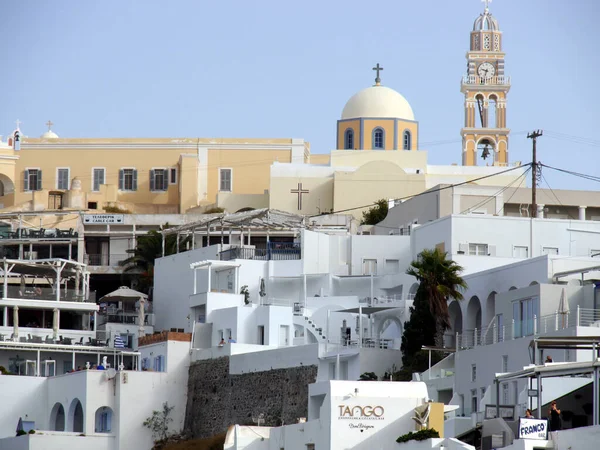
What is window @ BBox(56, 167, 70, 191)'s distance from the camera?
103 m

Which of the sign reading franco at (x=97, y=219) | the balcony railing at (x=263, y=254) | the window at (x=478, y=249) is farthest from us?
the sign reading franco at (x=97, y=219)

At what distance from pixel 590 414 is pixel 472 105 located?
71466 millimetres

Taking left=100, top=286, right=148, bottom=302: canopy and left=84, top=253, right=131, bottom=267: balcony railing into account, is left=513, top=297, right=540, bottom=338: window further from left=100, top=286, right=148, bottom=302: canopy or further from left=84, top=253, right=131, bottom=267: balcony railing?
left=84, top=253, right=131, bottom=267: balcony railing

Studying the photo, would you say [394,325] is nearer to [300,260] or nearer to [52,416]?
[300,260]

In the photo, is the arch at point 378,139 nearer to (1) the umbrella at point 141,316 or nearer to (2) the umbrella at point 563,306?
(1) the umbrella at point 141,316

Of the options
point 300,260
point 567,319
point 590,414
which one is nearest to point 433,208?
point 300,260

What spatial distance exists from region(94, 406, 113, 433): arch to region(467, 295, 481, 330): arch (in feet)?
49.1

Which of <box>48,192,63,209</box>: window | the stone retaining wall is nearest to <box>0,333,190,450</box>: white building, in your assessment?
the stone retaining wall

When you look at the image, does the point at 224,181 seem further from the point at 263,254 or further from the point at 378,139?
the point at 263,254

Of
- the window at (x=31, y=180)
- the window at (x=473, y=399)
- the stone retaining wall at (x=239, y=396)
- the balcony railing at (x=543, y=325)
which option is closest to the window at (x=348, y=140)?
the window at (x=31, y=180)

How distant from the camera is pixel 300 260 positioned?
7412 cm

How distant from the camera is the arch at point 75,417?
65.2 meters

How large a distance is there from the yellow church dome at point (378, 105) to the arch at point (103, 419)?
41301 millimetres

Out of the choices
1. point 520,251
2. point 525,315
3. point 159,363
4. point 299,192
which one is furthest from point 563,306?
point 299,192
